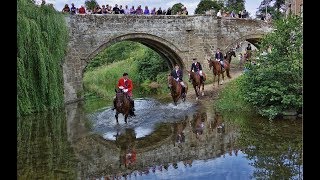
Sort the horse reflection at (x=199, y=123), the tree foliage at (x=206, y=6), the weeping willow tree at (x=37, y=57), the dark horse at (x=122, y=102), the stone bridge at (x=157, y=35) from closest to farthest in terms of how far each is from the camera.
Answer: the horse reflection at (x=199, y=123), the dark horse at (x=122, y=102), the weeping willow tree at (x=37, y=57), the stone bridge at (x=157, y=35), the tree foliage at (x=206, y=6)

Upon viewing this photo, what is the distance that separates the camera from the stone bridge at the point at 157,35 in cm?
2228

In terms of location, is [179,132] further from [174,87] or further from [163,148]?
[174,87]

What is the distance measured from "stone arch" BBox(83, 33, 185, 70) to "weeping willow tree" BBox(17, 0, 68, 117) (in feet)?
12.4

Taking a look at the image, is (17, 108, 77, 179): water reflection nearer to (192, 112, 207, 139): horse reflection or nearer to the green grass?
(192, 112, 207, 139): horse reflection

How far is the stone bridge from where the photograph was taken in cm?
2228

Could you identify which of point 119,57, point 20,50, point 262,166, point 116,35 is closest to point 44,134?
point 20,50

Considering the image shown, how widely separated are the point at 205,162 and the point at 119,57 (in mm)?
32305

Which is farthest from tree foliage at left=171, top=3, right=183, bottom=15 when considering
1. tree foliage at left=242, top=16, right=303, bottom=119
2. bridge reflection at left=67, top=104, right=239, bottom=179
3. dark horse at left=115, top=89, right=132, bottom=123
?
bridge reflection at left=67, top=104, right=239, bottom=179

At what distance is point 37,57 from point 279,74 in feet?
29.7

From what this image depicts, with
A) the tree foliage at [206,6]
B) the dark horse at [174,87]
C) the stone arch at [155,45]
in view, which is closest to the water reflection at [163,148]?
the dark horse at [174,87]

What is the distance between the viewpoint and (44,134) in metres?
13.0

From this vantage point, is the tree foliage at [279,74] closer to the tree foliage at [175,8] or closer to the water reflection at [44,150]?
the water reflection at [44,150]

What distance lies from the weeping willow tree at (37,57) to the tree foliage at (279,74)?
25.4 ft
